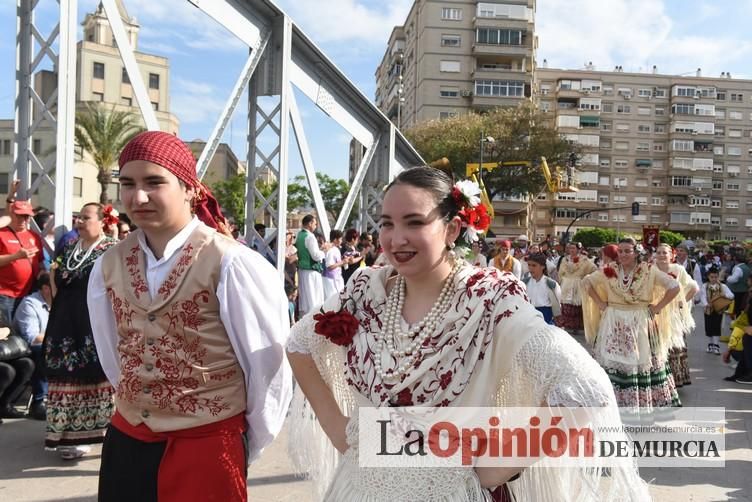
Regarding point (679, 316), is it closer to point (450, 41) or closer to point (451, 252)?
point (451, 252)

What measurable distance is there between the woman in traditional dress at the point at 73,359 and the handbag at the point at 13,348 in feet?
4.14

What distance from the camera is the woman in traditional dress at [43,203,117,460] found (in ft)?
15.3

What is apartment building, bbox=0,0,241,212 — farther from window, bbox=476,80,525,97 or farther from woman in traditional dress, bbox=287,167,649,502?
woman in traditional dress, bbox=287,167,649,502

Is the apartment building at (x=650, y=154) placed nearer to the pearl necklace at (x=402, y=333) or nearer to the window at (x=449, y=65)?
the window at (x=449, y=65)

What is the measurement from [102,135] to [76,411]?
31.8 meters

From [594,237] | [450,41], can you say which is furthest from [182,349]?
[450,41]

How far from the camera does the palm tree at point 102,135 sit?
109ft

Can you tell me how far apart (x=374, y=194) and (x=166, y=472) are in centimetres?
1183

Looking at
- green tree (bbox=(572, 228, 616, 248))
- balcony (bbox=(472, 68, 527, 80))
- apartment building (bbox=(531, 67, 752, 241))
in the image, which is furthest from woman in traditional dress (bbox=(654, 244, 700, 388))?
apartment building (bbox=(531, 67, 752, 241))

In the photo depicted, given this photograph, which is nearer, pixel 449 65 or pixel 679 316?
pixel 679 316

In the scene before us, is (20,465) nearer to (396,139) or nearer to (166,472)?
(166,472)

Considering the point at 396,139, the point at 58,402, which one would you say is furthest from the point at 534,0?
the point at 58,402

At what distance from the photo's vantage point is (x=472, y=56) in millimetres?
59219

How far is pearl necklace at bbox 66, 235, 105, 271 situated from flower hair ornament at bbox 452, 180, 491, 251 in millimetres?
3323
